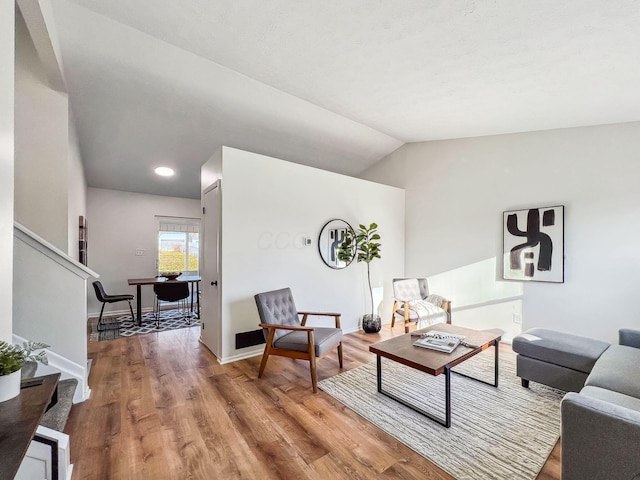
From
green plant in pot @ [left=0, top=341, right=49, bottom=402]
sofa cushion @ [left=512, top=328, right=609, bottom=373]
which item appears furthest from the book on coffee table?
green plant in pot @ [left=0, top=341, right=49, bottom=402]

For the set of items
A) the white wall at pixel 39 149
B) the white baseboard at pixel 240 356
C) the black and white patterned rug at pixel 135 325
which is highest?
the white wall at pixel 39 149

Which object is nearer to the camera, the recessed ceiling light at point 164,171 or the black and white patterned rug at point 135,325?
the black and white patterned rug at point 135,325

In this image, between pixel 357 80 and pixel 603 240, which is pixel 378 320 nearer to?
pixel 603 240

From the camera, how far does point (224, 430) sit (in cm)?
198

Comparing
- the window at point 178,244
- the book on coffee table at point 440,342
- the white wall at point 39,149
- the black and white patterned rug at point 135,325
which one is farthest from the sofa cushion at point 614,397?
the window at point 178,244

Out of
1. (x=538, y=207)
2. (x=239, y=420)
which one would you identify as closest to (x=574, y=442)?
(x=239, y=420)

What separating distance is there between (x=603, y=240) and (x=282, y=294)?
376cm

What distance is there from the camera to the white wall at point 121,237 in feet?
17.4

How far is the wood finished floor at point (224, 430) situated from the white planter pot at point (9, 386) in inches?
26.8

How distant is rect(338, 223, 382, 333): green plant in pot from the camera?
4168 millimetres

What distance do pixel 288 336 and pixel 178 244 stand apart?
473cm

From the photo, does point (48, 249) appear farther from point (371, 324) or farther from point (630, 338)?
point (630, 338)

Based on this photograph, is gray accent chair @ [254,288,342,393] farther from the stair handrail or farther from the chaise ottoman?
the chaise ottoman

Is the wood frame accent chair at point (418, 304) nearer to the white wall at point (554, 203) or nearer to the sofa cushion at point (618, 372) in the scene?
the white wall at point (554, 203)
